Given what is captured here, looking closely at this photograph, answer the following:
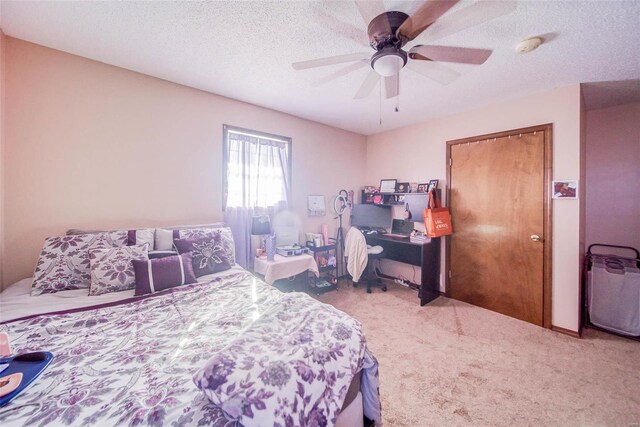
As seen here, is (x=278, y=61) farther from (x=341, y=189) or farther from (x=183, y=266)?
(x=341, y=189)

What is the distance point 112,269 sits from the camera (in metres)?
1.75

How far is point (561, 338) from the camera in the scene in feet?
7.81

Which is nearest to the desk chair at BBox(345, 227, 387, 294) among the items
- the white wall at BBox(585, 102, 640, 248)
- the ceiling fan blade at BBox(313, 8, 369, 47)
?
the ceiling fan blade at BBox(313, 8, 369, 47)

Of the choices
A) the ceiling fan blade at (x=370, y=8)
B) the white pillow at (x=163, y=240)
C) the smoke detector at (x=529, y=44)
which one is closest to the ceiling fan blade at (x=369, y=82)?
the ceiling fan blade at (x=370, y=8)

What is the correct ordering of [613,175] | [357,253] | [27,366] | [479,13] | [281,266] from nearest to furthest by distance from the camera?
[27,366] < [479,13] < [281,266] < [613,175] < [357,253]

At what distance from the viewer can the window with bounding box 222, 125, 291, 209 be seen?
9.59ft

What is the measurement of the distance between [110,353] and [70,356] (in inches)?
5.8

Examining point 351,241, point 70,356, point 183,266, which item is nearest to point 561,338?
point 351,241

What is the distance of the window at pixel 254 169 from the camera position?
2.92 m

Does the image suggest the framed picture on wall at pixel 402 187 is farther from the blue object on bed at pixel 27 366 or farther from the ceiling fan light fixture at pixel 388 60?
the blue object on bed at pixel 27 366

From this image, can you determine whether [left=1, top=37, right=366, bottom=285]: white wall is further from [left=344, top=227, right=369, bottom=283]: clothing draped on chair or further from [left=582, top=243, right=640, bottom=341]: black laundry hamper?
[left=582, top=243, right=640, bottom=341]: black laundry hamper

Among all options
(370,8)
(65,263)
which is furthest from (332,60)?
(65,263)

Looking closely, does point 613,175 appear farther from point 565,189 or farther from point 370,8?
point 370,8

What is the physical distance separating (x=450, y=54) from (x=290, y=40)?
44.5 inches
